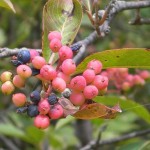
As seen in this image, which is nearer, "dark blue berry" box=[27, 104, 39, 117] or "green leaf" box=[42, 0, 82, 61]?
"dark blue berry" box=[27, 104, 39, 117]

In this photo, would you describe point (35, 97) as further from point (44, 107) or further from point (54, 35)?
point (54, 35)

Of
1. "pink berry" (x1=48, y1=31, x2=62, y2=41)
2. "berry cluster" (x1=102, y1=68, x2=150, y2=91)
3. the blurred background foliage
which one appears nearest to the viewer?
"pink berry" (x1=48, y1=31, x2=62, y2=41)

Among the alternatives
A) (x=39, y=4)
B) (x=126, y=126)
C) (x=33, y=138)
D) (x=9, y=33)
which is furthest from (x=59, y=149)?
(x=9, y=33)

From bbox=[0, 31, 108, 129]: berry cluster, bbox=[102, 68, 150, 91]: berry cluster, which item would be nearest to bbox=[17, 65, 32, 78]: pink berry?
bbox=[0, 31, 108, 129]: berry cluster

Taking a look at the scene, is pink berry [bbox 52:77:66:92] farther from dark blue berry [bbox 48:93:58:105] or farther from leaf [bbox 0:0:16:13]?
leaf [bbox 0:0:16:13]

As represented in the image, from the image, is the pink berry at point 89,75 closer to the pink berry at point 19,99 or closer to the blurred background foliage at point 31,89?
the pink berry at point 19,99

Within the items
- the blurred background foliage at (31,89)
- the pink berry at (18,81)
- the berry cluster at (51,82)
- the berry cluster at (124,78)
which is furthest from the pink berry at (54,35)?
the blurred background foliage at (31,89)

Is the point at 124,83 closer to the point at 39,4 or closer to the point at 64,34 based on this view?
the point at 64,34

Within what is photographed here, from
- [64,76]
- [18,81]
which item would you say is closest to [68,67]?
[64,76]
